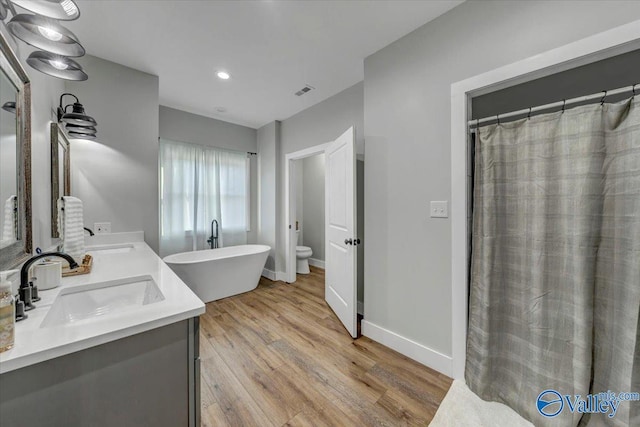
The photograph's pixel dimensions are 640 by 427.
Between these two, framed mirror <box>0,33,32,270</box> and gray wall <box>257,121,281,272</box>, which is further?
gray wall <box>257,121,281,272</box>

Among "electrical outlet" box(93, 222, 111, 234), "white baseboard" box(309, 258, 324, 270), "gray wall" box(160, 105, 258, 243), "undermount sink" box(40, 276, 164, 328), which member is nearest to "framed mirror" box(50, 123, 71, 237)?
"electrical outlet" box(93, 222, 111, 234)

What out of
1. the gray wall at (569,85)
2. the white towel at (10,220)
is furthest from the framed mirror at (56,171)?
the gray wall at (569,85)

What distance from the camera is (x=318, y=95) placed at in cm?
309

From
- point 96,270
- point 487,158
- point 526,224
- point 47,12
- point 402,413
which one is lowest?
point 402,413

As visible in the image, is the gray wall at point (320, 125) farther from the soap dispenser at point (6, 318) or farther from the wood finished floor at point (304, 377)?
the soap dispenser at point (6, 318)

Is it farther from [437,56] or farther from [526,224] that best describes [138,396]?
[437,56]

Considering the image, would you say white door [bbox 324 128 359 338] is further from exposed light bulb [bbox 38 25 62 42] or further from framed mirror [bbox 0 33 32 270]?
framed mirror [bbox 0 33 32 270]

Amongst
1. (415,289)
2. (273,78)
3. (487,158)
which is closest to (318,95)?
(273,78)

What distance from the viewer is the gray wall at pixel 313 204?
199 inches

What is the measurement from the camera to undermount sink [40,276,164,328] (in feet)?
3.67

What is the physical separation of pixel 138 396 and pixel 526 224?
6.85 ft

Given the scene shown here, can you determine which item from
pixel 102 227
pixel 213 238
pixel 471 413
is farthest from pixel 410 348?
pixel 213 238

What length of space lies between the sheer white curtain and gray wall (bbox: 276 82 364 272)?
0.79 metres

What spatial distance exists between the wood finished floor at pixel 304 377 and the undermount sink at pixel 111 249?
41.4 inches
